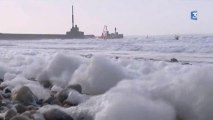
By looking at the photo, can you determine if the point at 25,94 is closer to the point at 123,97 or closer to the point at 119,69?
the point at 119,69

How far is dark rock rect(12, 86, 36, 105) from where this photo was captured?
4121 millimetres

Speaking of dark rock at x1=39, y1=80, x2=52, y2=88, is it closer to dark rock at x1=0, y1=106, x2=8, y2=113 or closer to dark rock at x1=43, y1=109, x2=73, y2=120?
dark rock at x1=0, y1=106, x2=8, y2=113

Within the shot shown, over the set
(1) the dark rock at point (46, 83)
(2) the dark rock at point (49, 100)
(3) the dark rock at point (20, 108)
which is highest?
(3) the dark rock at point (20, 108)

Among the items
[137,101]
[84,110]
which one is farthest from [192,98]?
[84,110]

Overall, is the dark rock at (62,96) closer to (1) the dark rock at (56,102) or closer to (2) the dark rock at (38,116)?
(1) the dark rock at (56,102)

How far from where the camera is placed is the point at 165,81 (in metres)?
3.54

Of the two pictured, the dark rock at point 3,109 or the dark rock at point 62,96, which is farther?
the dark rock at point 62,96

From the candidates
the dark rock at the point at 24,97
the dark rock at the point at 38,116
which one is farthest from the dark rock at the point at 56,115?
the dark rock at the point at 24,97

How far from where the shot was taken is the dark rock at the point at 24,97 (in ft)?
13.5

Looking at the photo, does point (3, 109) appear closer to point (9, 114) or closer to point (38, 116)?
point (9, 114)

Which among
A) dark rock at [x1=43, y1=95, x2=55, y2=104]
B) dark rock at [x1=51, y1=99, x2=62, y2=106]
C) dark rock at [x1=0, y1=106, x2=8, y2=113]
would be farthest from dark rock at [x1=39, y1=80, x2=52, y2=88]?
dark rock at [x1=0, y1=106, x2=8, y2=113]

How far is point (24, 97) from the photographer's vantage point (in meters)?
4.17

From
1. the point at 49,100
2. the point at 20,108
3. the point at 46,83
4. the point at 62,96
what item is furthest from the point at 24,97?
the point at 46,83

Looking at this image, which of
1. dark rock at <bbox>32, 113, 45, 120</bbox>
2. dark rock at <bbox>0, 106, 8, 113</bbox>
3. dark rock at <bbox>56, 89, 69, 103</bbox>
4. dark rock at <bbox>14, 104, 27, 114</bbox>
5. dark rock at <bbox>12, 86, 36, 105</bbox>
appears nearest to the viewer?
dark rock at <bbox>32, 113, 45, 120</bbox>
